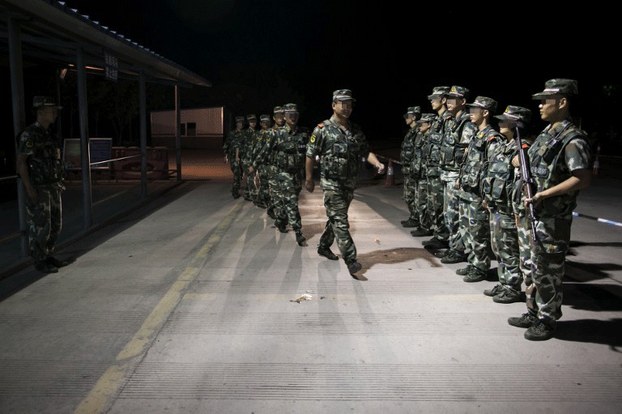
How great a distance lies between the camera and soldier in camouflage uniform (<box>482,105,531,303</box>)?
5254 mm

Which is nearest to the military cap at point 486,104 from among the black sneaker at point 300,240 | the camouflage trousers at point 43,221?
the black sneaker at point 300,240

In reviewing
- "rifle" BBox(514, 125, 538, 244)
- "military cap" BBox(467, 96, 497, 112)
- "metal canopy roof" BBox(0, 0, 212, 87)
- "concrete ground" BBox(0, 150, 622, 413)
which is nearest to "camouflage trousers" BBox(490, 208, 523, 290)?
"concrete ground" BBox(0, 150, 622, 413)

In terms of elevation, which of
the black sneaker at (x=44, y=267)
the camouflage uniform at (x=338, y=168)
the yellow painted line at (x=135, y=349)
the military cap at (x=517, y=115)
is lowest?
the yellow painted line at (x=135, y=349)

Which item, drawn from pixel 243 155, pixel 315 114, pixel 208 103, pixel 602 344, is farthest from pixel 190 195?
pixel 315 114

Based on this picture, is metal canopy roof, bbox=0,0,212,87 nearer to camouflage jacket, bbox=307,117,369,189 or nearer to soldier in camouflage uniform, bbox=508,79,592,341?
camouflage jacket, bbox=307,117,369,189

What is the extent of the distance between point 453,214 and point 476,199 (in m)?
0.92

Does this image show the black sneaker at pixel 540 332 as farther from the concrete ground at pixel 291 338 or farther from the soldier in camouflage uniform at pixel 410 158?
the soldier in camouflage uniform at pixel 410 158

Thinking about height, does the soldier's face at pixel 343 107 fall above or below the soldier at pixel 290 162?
above

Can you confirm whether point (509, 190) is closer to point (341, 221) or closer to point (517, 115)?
point (517, 115)

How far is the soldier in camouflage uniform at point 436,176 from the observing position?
756 centimetres

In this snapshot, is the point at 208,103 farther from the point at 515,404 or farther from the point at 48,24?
the point at 515,404

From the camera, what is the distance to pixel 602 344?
4.41 m

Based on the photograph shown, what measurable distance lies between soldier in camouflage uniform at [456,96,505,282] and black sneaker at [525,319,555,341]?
64.4 inches

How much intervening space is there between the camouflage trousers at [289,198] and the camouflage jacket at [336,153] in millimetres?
1924
